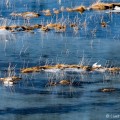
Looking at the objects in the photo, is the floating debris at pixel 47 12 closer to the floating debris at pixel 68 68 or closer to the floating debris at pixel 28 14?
the floating debris at pixel 28 14

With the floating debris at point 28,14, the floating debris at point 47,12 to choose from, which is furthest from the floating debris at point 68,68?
the floating debris at point 28,14

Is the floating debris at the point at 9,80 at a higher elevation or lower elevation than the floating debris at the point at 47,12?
lower

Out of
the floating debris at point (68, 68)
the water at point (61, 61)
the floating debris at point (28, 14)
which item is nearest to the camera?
the water at point (61, 61)

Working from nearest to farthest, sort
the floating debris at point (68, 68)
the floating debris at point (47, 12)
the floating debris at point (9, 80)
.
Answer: the floating debris at point (9, 80)
the floating debris at point (68, 68)
the floating debris at point (47, 12)

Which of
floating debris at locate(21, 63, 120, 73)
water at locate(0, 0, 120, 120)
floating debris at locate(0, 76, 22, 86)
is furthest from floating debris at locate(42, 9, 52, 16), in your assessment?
floating debris at locate(0, 76, 22, 86)

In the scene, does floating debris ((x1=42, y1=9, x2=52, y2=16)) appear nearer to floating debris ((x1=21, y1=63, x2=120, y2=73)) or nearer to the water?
the water

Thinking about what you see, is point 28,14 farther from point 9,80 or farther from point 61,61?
point 9,80

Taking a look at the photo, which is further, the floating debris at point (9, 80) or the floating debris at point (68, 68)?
the floating debris at point (68, 68)

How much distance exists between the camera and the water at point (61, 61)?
57.7ft

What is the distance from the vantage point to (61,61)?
24.2m

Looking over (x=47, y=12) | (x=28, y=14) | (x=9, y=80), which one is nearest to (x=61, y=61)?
(x=9, y=80)

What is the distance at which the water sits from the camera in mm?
17578

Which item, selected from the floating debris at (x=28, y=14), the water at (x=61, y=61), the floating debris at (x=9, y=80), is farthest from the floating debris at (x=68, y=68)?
the floating debris at (x=28, y=14)

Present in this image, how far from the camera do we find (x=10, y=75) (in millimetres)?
21531
